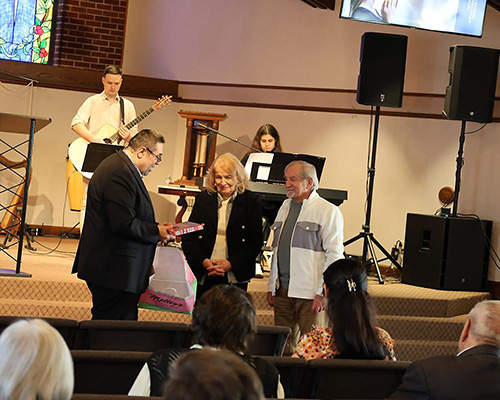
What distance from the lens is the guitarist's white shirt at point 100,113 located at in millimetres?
7121

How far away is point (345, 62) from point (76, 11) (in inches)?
125

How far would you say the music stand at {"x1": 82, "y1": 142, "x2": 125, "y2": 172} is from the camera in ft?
20.8

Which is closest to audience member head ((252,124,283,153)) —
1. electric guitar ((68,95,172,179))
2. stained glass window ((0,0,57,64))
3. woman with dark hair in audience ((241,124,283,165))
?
woman with dark hair in audience ((241,124,283,165))

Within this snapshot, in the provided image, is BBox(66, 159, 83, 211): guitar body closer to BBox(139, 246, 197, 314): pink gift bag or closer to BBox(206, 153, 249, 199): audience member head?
BBox(206, 153, 249, 199): audience member head

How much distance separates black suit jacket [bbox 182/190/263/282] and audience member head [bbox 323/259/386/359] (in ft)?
5.07

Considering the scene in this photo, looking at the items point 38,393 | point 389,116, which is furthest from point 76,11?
point 38,393

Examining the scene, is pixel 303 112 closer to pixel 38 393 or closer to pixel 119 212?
pixel 119 212

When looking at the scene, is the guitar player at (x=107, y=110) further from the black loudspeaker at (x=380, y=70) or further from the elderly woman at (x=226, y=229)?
the elderly woman at (x=226, y=229)

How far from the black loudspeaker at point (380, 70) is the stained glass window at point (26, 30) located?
3892 mm

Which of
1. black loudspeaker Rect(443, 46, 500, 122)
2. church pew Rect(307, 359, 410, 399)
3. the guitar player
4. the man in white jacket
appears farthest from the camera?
black loudspeaker Rect(443, 46, 500, 122)

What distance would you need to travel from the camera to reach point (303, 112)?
9.08 meters

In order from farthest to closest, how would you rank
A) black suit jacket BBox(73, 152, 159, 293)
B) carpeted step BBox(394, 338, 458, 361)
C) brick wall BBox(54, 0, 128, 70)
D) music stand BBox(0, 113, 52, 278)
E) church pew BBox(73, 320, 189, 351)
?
brick wall BBox(54, 0, 128, 70) → carpeted step BBox(394, 338, 458, 361) → music stand BBox(0, 113, 52, 278) → black suit jacket BBox(73, 152, 159, 293) → church pew BBox(73, 320, 189, 351)

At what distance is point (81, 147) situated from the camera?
6.97 metres

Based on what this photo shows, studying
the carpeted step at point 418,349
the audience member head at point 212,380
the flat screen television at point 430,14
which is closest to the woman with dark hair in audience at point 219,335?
the audience member head at point 212,380
